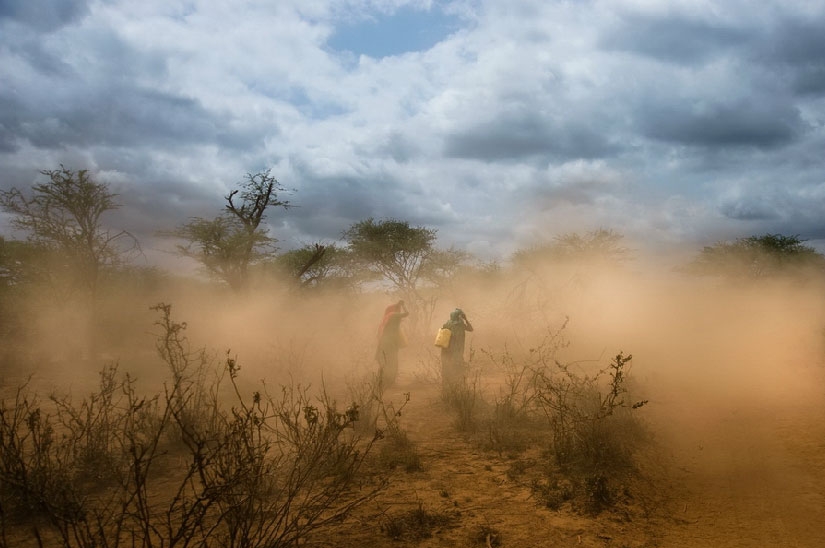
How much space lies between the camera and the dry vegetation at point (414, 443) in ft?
11.2

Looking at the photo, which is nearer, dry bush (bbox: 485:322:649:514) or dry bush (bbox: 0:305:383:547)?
dry bush (bbox: 0:305:383:547)

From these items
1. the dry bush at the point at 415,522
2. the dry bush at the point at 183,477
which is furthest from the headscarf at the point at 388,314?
the dry bush at the point at 415,522

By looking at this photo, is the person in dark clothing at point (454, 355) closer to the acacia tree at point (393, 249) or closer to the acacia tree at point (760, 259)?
the acacia tree at point (393, 249)

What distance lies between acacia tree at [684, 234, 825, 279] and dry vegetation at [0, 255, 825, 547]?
733 cm

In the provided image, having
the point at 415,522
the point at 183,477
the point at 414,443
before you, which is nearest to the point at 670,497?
the point at 415,522

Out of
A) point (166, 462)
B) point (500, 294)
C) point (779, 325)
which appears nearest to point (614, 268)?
point (500, 294)

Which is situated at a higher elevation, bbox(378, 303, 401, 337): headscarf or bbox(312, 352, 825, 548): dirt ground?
bbox(378, 303, 401, 337): headscarf

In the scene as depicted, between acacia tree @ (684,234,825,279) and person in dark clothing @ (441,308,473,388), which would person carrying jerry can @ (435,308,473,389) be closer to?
Result: person in dark clothing @ (441,308,473,388)

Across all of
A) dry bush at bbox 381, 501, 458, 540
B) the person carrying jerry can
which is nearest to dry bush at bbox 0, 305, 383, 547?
dry bush at bbox 381, 501, 458, 540

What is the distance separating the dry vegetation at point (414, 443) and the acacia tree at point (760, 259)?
733 cm

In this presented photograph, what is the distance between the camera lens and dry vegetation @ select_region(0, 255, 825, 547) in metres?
3.40

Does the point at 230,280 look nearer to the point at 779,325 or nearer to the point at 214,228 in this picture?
the point at 214,228

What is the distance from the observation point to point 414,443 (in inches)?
234

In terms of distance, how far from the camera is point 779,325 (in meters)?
14.1
